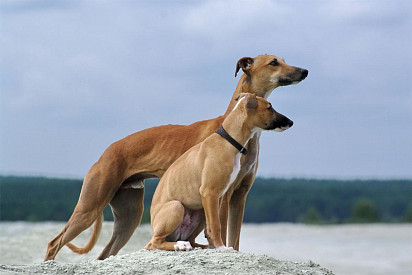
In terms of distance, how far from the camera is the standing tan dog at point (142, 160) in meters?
7.38

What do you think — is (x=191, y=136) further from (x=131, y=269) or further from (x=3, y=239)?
(x=3, y=239)

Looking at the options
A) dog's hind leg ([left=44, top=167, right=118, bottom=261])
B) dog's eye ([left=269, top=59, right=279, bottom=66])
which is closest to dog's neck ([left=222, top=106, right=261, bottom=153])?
dog's eye ([left=269, top=59, right=279, bottom=66])

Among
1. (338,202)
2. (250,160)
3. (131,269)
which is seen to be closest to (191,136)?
(250,160)

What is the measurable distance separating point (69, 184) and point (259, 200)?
11.6 metres

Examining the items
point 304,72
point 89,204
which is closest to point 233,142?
A: point 304,72

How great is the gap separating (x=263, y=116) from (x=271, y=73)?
3.12 ft

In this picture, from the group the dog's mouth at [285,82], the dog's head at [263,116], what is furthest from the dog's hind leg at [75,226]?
the dog's mouth at [285,82]

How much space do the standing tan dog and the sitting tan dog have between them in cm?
58

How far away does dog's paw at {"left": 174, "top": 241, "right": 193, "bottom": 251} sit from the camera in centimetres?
658

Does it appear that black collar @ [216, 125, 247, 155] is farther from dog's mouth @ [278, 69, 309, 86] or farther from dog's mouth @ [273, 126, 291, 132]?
dog's mouth @ [278, 69, 309, 86]

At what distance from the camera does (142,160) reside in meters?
7.93

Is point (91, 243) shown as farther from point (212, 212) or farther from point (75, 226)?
point (212, 212)

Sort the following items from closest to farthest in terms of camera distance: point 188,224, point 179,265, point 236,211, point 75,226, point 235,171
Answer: point 179,265 → point 235,171 → point 188,224 → point 236,211 → point 75,226

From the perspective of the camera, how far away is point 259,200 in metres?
31.8
